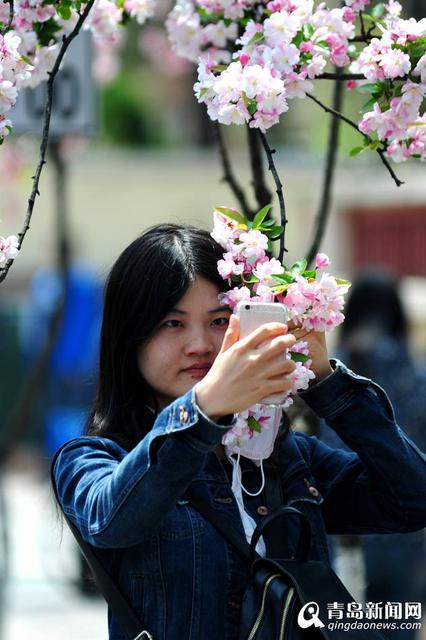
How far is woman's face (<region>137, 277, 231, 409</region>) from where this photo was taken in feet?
8.10

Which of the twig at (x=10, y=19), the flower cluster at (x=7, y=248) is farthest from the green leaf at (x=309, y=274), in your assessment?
the twig at (x=10, y=19)

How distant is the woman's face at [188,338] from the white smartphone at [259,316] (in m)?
0.26

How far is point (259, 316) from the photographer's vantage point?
2.20 m

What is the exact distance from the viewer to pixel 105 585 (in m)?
2.37

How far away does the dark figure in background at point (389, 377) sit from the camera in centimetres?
476

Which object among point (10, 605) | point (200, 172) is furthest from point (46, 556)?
point (200, 172)

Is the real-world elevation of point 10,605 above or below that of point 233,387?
below

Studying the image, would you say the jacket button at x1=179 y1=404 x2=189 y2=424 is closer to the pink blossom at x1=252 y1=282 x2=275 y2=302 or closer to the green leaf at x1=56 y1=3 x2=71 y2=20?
the pink blossom at x1=252 y1=282 x2=275 y2=302

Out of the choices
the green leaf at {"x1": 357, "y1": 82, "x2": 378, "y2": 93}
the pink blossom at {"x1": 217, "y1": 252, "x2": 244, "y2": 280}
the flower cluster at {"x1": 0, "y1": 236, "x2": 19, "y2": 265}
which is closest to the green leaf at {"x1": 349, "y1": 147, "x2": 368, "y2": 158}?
the green leaf at {"x1": 357, "y1": 82, "x2": 378, "y2": 93}

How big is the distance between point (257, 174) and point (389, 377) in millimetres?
1894

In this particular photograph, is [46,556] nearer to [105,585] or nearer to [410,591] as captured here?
[410,591]

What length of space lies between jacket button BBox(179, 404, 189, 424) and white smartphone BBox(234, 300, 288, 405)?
14 cm

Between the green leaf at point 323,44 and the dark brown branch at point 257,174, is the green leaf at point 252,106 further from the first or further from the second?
the dark brown branch at point 257,174

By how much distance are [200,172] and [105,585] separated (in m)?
16.7
